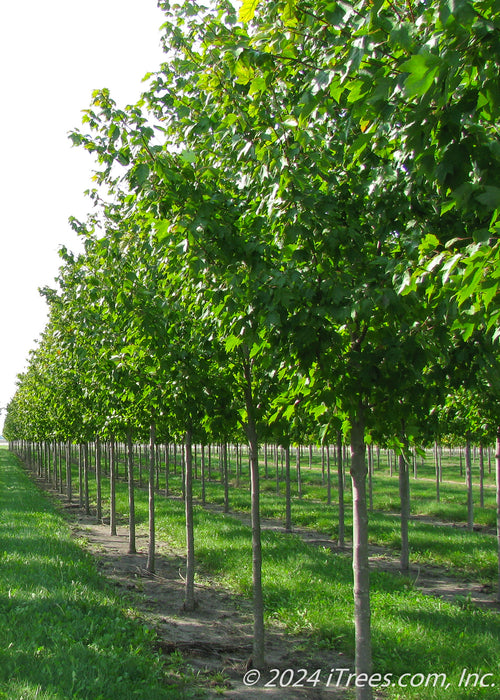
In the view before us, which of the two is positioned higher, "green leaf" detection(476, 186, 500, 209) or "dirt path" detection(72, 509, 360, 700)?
"green leaf" detection(476, 186, 500, 209)

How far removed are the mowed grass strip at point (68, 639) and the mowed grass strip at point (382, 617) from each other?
2.24 m

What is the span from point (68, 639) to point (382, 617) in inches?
167

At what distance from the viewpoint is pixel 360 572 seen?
4.18m

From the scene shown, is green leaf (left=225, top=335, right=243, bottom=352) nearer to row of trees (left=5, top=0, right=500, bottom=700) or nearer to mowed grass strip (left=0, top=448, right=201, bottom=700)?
row of trees (left=5, top=0, right=500, bottom=700)

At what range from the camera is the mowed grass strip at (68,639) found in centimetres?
404

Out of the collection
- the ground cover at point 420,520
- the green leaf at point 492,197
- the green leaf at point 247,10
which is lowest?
the ground cover at point 420,520

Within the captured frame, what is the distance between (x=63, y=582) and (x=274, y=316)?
17.5ft

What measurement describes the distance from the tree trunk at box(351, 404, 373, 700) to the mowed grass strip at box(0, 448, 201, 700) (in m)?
1.70

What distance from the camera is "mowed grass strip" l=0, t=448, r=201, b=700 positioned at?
4035 mm

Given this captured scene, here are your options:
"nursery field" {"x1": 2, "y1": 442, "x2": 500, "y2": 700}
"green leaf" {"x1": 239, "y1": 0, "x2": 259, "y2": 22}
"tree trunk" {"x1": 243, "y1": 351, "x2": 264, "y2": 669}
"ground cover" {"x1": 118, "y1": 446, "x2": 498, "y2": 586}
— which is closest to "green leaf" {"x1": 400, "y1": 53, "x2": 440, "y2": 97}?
"green leaf" {"x1": 239, "y1": 0, "x2": 259, "y2": 22}

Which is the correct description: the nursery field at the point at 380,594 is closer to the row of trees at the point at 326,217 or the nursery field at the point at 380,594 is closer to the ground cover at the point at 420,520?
the ground cover at the point at 420,520

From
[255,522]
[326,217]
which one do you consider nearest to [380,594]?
[255,522]

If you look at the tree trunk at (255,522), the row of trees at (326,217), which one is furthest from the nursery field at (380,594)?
the row of trees at (326,217)

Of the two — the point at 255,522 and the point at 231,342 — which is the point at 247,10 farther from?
the point at 255,522
